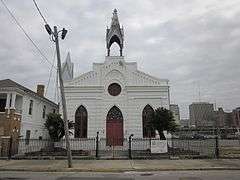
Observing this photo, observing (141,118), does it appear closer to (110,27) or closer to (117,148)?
(117,148)

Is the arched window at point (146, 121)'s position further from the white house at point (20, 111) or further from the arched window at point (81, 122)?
the white house at point (20, 111)

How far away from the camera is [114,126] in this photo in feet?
112

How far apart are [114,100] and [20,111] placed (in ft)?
35.5

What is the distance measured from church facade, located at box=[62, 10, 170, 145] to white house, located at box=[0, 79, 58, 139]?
3.93 metres

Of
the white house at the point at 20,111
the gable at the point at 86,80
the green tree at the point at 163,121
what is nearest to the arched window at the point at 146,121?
the green tree at the point at 163,121

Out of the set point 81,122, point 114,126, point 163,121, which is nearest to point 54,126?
point 81,122

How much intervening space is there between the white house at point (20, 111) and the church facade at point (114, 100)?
393cm

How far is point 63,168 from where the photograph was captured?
17484 millimetres

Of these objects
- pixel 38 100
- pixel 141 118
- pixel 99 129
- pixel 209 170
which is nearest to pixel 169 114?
pixel 141 118

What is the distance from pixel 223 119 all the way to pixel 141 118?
435ft

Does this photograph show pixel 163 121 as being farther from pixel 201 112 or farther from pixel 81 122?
pixel 201 112

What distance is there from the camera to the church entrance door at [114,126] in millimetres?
33375

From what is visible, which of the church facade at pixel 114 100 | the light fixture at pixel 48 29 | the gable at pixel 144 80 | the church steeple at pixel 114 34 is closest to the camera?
the light fixture at pixel 48 29

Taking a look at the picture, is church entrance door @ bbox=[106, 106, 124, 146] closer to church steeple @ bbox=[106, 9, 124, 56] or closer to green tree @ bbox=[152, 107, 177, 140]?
green tree @ bbox=[152, 107, 177, 140]
